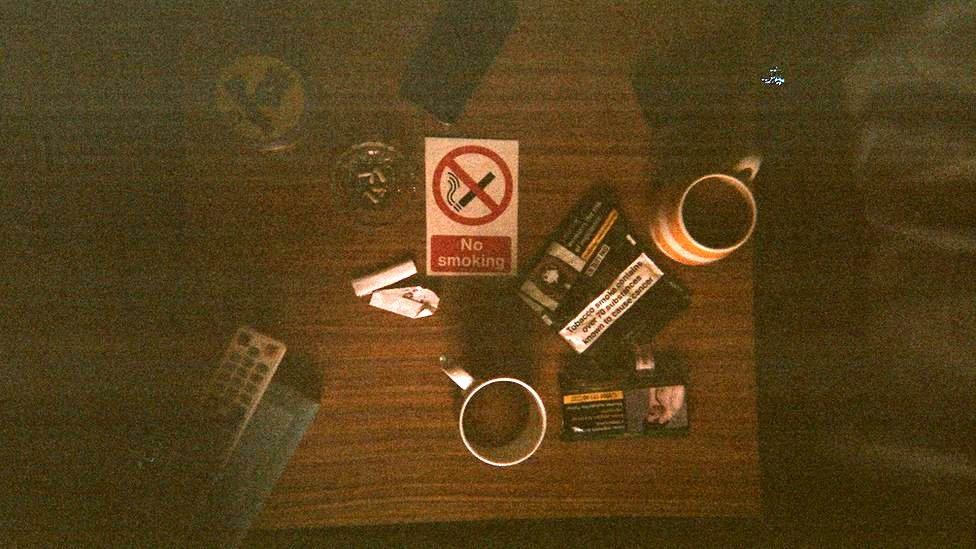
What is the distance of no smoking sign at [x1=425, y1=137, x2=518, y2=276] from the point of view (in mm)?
789

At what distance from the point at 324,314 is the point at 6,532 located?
38 centimetres

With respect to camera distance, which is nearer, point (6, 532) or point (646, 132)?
point (6, 532)

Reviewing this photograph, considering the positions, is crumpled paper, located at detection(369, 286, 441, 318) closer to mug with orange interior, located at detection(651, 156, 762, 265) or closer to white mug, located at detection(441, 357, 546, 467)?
white mug, located at detection(441, 357, 546, 467)

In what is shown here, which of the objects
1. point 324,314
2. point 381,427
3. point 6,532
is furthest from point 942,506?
point 6,532

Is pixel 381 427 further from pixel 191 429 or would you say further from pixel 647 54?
pixel 647 54

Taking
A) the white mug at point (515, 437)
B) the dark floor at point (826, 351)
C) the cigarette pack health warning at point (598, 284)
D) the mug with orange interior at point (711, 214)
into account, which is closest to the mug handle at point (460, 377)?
the white mug at point (515, 437)

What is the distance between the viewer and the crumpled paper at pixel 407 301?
2.56 feet

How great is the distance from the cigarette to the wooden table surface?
15 mm

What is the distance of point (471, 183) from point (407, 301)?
0.57 feet

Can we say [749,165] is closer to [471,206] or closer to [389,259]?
[471,206]

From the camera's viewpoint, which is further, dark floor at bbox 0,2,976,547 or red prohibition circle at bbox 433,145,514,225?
dark floor at bbox 0,2,976,547

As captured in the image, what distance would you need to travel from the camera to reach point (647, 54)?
2.67 ft

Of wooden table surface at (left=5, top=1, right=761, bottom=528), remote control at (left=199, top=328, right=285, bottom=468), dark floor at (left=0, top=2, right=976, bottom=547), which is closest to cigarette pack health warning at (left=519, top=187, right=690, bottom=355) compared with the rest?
wooden table surface at (left=5, top=1, right=761, bottom=528)

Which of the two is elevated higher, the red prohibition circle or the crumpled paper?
the red prohibition circle
